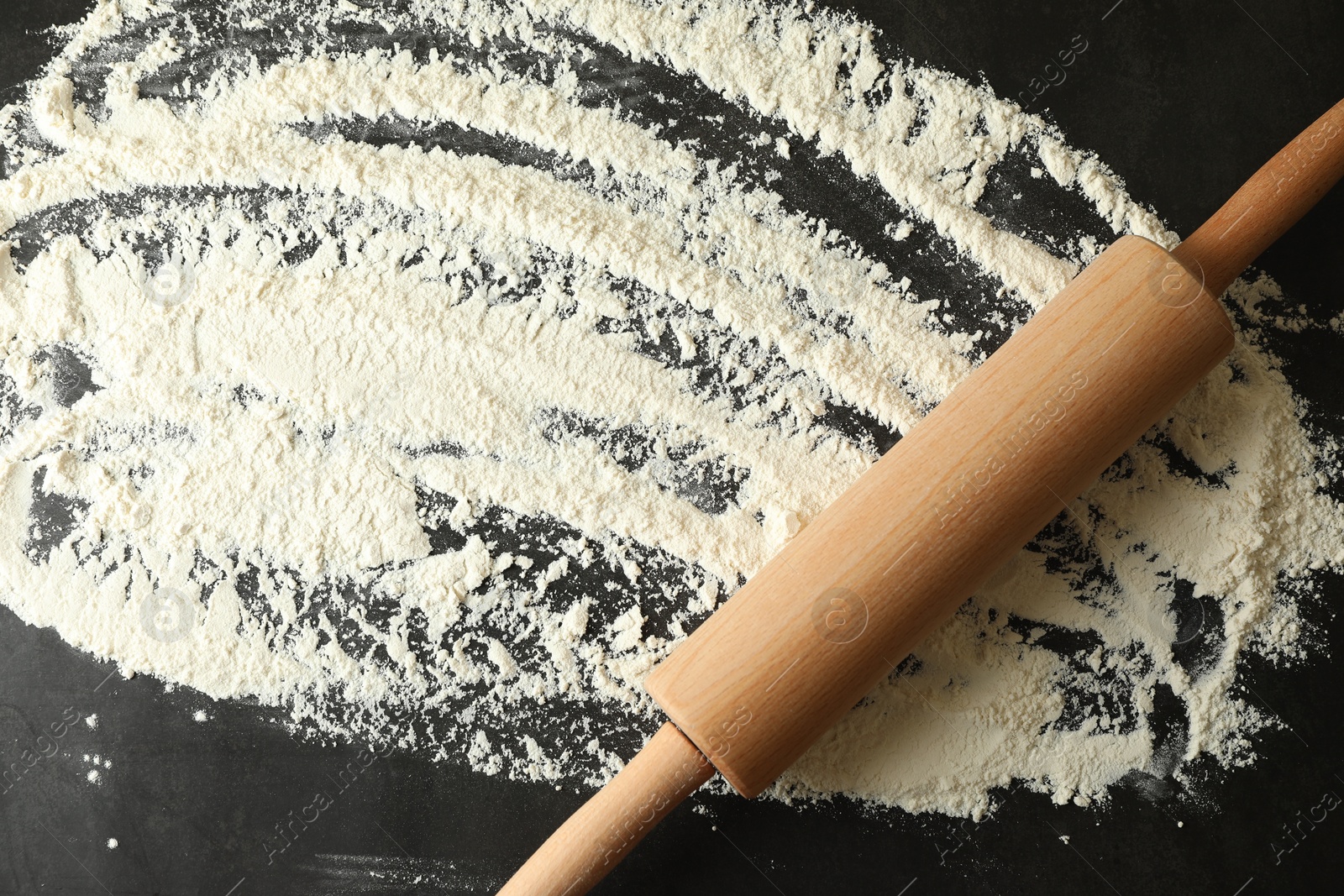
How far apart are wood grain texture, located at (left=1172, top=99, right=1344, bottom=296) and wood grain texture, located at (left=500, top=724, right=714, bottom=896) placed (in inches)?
35.0

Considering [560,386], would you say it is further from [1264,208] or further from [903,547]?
[1264,208]

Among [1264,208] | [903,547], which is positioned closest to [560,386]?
[903,547]

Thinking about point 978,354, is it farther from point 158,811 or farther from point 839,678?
point 158,811

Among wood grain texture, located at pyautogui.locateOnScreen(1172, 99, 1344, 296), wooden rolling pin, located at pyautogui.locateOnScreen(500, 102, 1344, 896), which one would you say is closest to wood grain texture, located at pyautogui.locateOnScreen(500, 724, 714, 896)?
wooden rolling pin, located at pyautogui.locateOnScreen(500, 102, 1344, 896)

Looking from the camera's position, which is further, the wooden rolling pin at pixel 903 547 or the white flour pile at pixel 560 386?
the white flour pile at pixel 560 386

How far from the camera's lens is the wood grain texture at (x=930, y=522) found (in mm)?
994

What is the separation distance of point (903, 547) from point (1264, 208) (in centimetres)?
64

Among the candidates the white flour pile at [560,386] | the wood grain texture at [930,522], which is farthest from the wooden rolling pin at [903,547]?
the white flour pile at [560,386]

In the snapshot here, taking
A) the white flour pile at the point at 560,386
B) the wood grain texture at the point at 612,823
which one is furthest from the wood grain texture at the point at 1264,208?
the wood grain texture at the point at 612,823

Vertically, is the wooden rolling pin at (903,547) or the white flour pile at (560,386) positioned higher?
the white flour pile at (560,386)

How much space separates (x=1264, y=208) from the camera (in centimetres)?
107

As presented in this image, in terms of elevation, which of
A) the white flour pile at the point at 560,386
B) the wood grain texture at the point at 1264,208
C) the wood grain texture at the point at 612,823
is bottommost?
the wood grain texture at the point at 612,823

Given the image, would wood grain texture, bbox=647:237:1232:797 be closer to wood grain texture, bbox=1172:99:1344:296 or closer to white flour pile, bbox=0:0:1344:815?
wood grain texture, bbox=1172:99:1344:296

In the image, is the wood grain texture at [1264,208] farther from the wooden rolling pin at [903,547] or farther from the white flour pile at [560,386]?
the white flour pile at [560,386]
